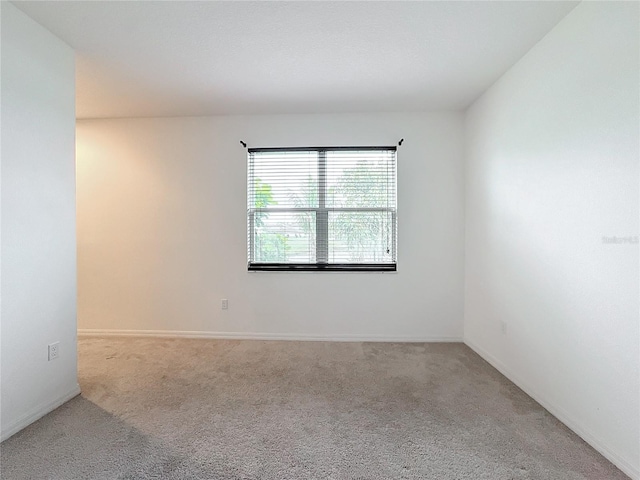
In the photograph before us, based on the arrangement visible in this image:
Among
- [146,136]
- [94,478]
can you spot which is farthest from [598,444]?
[146,136]

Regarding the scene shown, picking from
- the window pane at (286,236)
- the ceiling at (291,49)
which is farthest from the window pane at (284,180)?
the ceiling at (291,49)

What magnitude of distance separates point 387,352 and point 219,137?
10.0ft

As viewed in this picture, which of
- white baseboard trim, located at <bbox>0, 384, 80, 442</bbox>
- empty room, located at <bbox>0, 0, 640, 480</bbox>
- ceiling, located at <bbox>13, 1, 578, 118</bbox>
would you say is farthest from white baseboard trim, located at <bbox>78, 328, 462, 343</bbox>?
ceiling, located at <bbox>13, 1, 578, 118</bbox>

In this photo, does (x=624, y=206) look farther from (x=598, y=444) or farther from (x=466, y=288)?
(x=466, y=288)

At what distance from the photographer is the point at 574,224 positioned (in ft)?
6.16

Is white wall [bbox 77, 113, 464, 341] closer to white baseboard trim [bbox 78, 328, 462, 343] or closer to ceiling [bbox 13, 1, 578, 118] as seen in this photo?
white baseboard trim [bbox 78, 328, 462, 343]

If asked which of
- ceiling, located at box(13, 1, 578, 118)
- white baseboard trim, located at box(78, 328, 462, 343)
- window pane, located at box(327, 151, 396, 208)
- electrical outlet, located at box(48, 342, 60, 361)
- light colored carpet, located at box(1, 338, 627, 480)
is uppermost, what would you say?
ceiling, located at box(13, 1, 578, 118)

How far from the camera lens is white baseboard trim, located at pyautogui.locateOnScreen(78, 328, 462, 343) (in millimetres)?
3416

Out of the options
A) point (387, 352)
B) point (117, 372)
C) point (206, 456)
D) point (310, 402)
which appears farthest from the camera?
point (387, 352)

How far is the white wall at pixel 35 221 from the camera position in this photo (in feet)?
5.91

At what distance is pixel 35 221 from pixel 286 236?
7.02 feet

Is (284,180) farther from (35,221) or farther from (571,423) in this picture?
(571,423)

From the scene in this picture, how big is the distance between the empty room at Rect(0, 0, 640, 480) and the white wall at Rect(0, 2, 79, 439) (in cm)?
1

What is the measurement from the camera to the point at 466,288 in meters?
3.39
